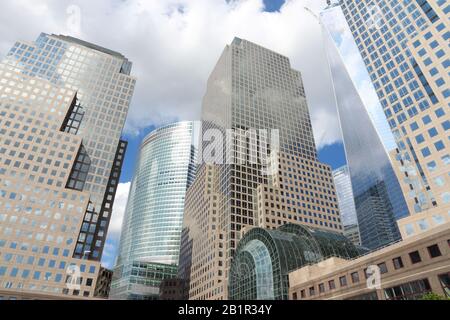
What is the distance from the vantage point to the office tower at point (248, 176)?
134 m

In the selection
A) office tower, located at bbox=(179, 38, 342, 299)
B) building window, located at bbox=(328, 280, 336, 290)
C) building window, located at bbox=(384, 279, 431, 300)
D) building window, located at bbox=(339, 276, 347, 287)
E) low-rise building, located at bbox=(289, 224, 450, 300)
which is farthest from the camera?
office tower, located at bbox=(179, 38, 342, 299)

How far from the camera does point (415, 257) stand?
47781 millimetres

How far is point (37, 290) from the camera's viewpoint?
9231cm

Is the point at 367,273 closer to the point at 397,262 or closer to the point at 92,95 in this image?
the point at 397,262

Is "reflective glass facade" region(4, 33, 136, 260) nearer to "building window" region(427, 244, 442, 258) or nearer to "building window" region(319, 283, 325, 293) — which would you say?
"building window" region(319, 283, 325, 293)

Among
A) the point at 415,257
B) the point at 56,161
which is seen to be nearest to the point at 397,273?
the point at 415,257

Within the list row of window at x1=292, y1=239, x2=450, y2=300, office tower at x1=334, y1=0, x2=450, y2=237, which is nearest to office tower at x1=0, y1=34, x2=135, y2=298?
row of window at x1=292, y1=239, x2=450, y2=300

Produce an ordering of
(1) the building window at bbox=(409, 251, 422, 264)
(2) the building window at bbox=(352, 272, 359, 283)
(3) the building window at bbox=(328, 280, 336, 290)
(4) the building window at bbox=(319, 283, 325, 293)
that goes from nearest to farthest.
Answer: (1) the building window at bbox=(409, 251, 422, 264)
(2) the building window at bbox=(352, 272, 359, 283)
(3) the building window at bbox=(328, 280, 336, 290)
(4) the building window at bbox=(319, 283, 325, 293)

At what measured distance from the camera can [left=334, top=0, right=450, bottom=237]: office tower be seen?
69.2 metres

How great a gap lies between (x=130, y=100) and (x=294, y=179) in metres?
88.0

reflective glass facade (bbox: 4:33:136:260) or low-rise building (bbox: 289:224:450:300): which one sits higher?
reflective glass facade (bbox: 4:33:136:260)

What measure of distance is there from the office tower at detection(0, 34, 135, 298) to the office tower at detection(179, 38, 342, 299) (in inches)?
1670
